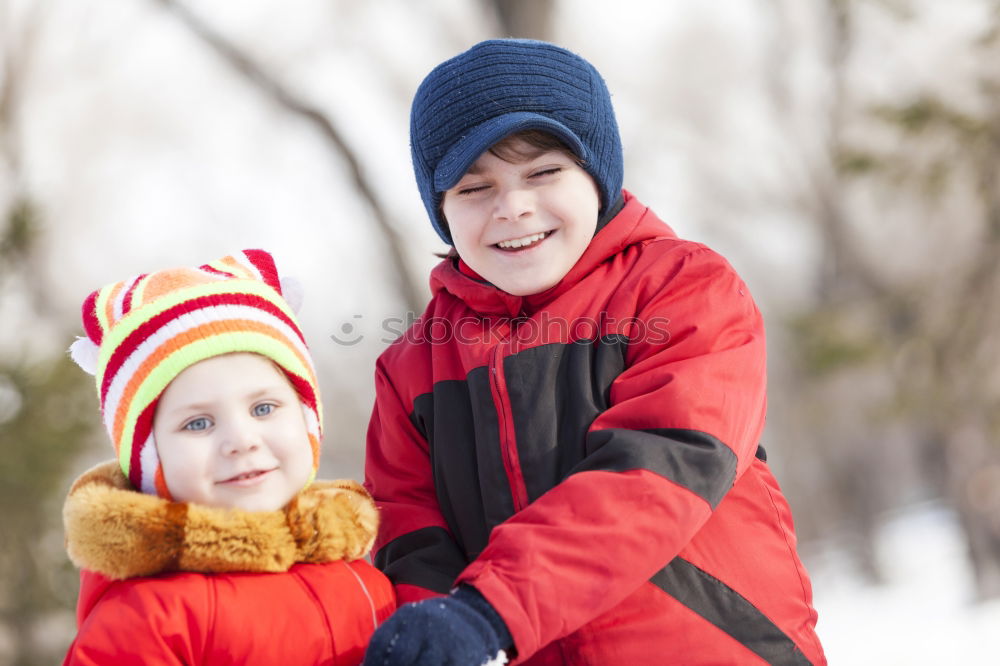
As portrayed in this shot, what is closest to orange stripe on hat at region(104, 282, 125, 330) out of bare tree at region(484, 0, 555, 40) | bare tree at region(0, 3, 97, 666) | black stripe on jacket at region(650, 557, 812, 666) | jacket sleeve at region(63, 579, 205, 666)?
jacket sleeve at region(63, 579, 205, 666)

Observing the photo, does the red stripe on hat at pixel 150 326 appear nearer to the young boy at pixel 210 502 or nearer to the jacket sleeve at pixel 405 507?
the young boy at pixel 210 502

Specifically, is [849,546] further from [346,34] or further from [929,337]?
[346,34]

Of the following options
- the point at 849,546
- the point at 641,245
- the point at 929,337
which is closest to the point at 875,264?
the point at 929,337

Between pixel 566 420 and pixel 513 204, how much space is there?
1.26ft

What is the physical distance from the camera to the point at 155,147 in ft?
38.3

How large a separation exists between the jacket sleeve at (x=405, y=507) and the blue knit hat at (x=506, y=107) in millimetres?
466

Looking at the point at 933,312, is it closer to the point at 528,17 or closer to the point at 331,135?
the point at 528,17

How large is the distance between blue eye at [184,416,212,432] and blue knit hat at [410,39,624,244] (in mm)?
575

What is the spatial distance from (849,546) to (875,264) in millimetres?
3105

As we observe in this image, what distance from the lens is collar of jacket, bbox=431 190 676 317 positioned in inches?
69.6

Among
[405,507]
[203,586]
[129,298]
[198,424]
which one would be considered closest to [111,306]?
[129,298]

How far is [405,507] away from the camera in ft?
6.04

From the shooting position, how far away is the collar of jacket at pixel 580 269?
5.80 feet

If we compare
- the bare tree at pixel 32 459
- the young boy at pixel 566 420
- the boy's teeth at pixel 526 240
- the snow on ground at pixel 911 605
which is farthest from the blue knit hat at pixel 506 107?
the bare tree at pixel 32 459
